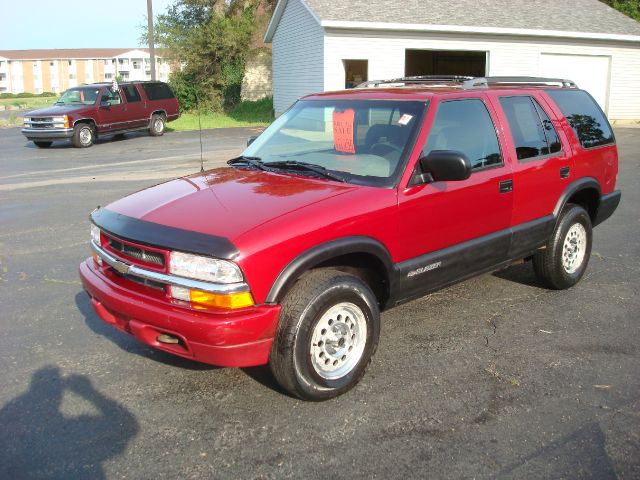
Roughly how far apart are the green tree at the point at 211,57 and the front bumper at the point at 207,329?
30607mm

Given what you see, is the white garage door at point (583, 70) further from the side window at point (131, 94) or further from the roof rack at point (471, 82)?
the roof rack at point (471, 82)

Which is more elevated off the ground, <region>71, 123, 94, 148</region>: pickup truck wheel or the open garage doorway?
the open garage doorway

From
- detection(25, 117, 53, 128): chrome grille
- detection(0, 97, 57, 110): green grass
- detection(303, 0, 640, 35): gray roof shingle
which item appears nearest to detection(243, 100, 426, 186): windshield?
detection(303, 0, 640, 35): gray roof shingle

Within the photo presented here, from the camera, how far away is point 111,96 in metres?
20.3

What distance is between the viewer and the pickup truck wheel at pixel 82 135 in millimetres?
18812

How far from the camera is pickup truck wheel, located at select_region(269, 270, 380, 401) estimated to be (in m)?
3.40

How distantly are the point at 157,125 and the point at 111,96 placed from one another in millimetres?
2675

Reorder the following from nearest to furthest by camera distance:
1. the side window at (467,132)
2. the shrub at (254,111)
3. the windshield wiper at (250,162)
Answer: the side window at (467,132)
the windshield wiper at (250,162)
the shrub at (254,111)

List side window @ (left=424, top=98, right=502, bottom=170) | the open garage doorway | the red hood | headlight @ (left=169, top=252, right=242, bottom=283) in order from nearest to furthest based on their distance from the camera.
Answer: headlight @ (left=169, top=252, right=242, bottom=283)
the red hood
side window @ (left=424, top=98, right=502, bottom=170)
the open garage doorway

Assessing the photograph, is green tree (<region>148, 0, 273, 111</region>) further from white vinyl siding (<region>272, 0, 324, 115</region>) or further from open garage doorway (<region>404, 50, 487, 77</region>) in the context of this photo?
open garage doorway (<region>404, 50, 487, 77</region>)

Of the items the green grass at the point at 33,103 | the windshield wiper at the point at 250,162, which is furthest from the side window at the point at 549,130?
the green grass at the point at 33,103

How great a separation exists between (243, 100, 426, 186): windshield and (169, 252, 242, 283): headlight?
1.20 m

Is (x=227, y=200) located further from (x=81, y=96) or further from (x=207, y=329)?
(x=81, y=96)

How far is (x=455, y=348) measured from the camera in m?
4.40
